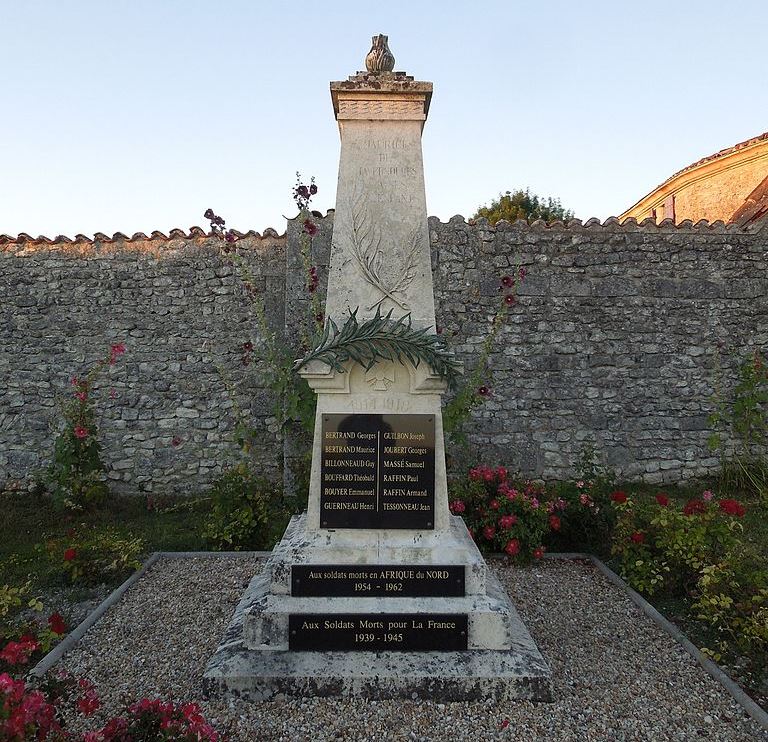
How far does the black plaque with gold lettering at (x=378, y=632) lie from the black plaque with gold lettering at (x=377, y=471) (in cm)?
50

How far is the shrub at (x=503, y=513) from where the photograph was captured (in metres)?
5.02

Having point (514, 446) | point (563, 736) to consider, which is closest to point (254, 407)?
point (514, 446)

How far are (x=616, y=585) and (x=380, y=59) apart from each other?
4.34 metres

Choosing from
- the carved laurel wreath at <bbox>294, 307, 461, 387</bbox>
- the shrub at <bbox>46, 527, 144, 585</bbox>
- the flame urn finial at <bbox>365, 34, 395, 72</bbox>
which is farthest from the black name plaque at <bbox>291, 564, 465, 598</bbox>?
the flame urn finial at <bbox>365, 34, 395, 72</bbox>

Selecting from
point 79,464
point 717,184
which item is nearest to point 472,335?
point 79,464

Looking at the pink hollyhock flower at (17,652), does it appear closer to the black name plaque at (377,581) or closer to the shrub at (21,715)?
the shrub at (21,715)

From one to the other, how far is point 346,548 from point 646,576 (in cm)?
266

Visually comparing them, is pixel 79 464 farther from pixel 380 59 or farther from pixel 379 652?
pixel 380 59

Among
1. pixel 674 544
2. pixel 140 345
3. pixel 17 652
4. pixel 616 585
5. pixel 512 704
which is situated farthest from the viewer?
pixel 140 345

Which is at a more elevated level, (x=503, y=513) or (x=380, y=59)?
(x=380, y=59)

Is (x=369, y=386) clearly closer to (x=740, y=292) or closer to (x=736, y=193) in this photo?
(x=740, y=292)

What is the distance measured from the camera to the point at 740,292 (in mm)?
7605

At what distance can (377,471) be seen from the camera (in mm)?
3256

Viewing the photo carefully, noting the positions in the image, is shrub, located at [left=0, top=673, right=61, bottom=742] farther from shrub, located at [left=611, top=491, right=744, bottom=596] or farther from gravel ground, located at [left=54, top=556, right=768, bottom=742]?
shrub, located at [left=611, top=491, right=744, bottom=596]
